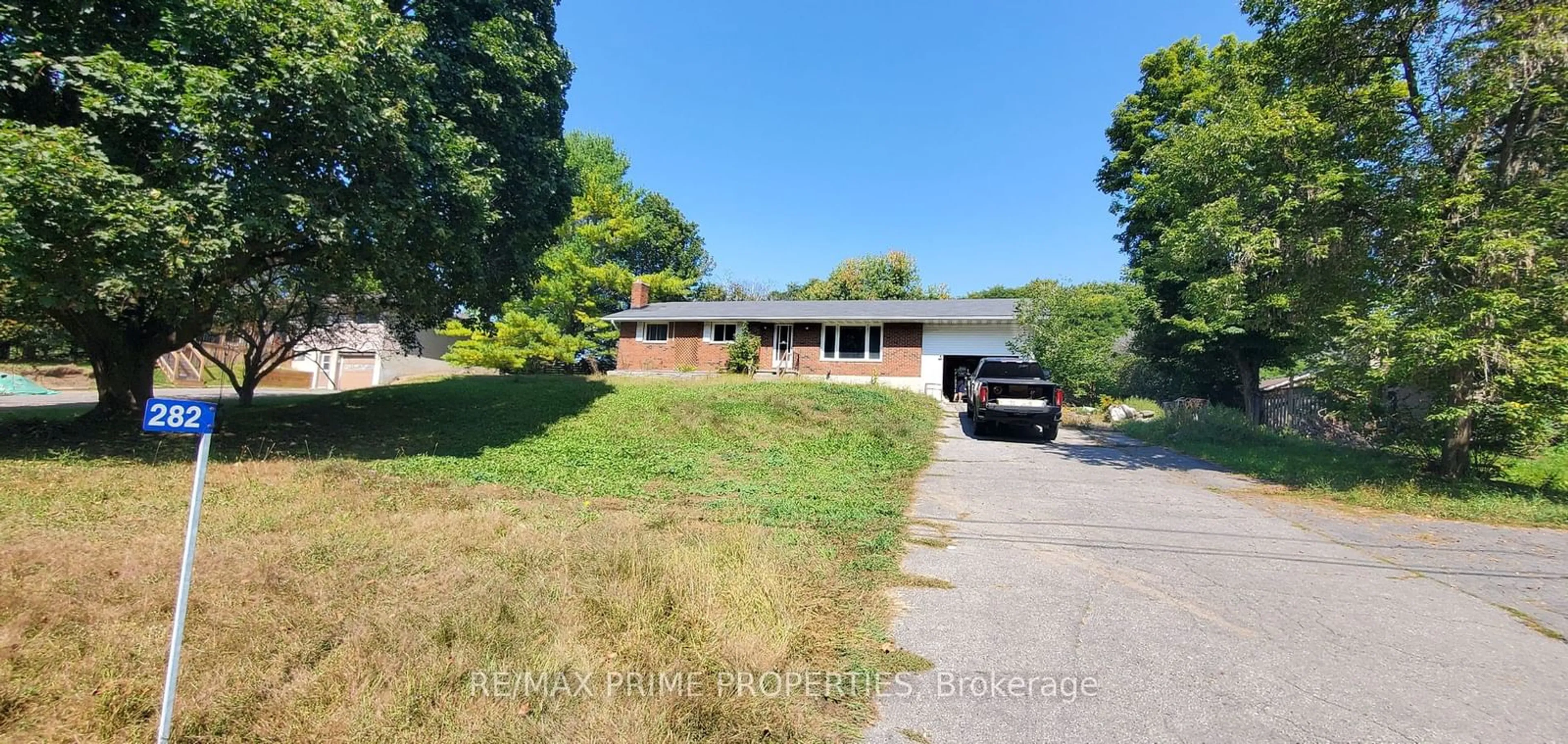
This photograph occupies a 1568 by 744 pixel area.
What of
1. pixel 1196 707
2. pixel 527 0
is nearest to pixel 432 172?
pixel 527 0

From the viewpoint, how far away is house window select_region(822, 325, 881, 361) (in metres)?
24.5

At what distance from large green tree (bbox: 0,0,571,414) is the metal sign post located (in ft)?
20.0

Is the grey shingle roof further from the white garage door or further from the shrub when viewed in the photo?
the shrub

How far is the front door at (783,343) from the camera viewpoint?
25125 millimetres

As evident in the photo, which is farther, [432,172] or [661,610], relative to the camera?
[432,172]

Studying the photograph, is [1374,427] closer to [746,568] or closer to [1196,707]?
[1196,707]

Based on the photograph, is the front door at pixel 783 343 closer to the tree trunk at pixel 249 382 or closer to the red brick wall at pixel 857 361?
the red brick wall at pixel 857 361

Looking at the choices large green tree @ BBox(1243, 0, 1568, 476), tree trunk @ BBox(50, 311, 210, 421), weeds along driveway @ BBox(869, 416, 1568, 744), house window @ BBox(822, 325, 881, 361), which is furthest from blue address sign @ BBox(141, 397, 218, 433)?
house window @ BBox(822, 325, 881, 361)

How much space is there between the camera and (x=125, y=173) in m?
7.49

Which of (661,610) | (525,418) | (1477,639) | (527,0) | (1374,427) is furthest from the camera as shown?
(525,418)

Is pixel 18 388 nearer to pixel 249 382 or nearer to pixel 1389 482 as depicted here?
pixel 249 382

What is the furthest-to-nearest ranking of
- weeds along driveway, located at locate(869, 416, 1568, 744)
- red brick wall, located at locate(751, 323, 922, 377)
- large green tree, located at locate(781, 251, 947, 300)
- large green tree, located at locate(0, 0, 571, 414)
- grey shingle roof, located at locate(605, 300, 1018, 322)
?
1. large green tree, located at locate(781, 251, 947, 300)
2. red brick wall, located at locate(751, 323, 922, 377)
3. grey shingle roof, located at locate(605, 300, 1018, 322)
4. large green tree, located at locate(0, 0, 571, 414)
5. weeds along driveway, located at locate(869, 416, 1568, 744)

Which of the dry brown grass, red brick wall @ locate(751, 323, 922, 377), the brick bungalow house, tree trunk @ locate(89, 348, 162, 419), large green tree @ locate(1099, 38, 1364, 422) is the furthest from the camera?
red brick wall @ locate(751, 323, 922, 377)

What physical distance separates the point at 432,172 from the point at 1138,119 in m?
25.7
